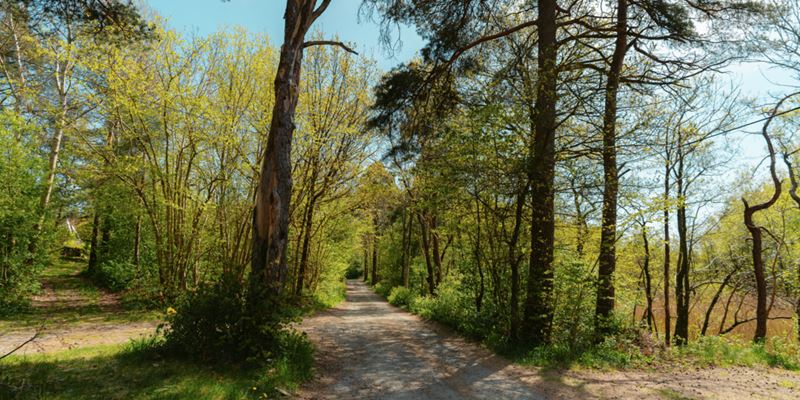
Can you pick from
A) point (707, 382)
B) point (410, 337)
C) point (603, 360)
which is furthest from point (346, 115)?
point (707, 382)

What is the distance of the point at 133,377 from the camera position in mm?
4398

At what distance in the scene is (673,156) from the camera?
41.4ft

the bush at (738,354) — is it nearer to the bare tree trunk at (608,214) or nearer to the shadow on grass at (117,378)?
the bare tree trunk at (608,214)

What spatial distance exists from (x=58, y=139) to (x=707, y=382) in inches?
707

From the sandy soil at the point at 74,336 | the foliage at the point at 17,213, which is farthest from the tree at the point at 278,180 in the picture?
the foliage at the point at 17,213

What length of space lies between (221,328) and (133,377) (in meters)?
1.09

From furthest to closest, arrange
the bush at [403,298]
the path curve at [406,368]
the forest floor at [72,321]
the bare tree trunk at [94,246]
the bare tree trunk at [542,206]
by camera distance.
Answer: the bush at [403,298]
the bare tree trunk at [94,246]
the bare tree trunk at [542,206]
the forest floor at [72,321]
the path curve at [406,368]

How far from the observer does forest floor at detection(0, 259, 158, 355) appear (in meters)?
6.86

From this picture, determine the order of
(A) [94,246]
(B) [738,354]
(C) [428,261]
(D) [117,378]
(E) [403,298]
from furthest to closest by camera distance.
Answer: (E) [403,298] → (C) [428,261] → (A) [94,246] → (B) [738,354] → (D) [117,378]

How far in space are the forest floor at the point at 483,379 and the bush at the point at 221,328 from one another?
3.31ft

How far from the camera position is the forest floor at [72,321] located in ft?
22.5

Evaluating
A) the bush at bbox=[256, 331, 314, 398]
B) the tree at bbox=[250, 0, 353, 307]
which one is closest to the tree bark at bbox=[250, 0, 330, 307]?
the tree at bbox=[250, 0, 353, 307]

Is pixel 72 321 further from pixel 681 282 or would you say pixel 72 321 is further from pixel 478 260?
pixel 681 282

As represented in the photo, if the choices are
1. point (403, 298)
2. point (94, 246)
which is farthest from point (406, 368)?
point (94, 246)
